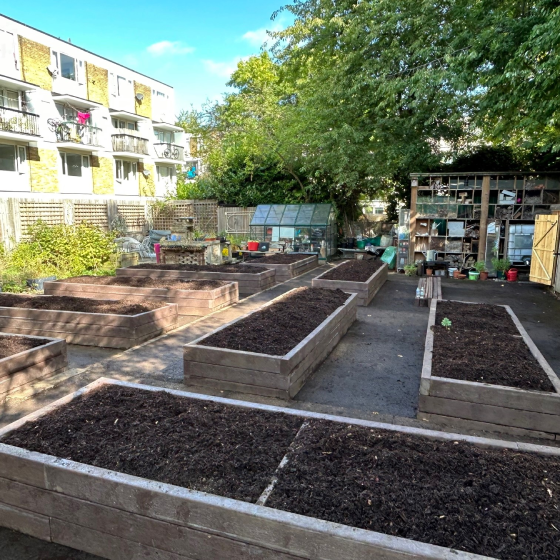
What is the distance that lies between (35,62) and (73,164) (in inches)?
210

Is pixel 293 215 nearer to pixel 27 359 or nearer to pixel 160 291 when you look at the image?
pixel 160 291

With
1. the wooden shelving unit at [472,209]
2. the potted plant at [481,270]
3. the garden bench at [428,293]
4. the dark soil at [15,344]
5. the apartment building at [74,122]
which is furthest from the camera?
the apartment building at [74,122]

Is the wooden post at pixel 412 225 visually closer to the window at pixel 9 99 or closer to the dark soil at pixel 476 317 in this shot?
the dark soil at pixel 476 317

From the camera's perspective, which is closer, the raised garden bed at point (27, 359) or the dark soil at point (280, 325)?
the raised garden bed at point (27, 359)

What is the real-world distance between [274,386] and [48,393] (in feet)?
9.11

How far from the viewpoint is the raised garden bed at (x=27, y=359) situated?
16.3 ft

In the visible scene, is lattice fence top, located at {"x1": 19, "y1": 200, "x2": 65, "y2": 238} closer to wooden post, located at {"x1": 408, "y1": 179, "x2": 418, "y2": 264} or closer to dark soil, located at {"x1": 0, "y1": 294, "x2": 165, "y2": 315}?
dark soil, located at {"x1": 0, "y1": 294, "x2": 165, "y2": 315}

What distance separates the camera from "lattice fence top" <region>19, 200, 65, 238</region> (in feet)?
51.6

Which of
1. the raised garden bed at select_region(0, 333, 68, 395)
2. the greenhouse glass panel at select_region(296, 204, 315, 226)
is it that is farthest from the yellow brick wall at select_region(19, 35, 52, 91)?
the raised garden bed at select_region(0, 333, 68, 395)

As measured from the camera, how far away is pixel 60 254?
13352 mm

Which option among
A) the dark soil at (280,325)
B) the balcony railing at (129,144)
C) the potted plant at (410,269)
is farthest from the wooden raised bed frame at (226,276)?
the balcony railing at (129,144)

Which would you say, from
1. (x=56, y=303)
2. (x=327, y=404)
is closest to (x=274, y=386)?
(x=327, y=404)

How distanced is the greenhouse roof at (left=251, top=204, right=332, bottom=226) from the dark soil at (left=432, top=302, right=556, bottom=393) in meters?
11.7

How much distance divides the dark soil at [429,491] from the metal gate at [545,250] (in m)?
10.5
